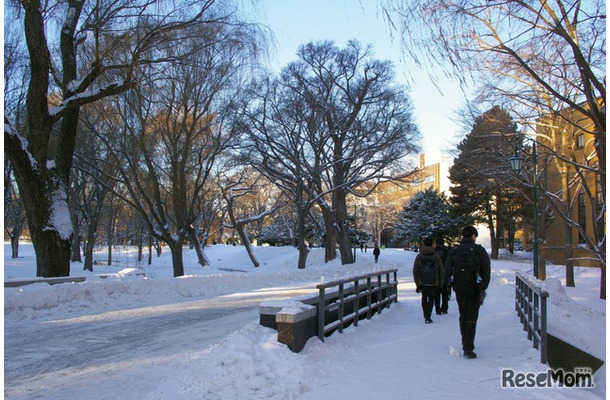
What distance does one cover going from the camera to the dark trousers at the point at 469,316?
6668 mm

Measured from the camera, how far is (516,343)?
742 cm

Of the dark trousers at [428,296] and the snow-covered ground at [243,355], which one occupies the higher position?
the dark trousers at [428,296]

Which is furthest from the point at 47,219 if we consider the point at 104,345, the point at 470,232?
the point at 470,232

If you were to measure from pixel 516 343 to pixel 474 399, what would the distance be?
274cm

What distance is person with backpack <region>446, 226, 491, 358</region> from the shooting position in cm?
666

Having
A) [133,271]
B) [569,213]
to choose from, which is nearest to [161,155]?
[133,271]

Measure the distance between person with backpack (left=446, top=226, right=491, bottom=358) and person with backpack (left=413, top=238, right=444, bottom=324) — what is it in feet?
8.48

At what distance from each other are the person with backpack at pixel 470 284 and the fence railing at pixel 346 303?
1889 millimetres

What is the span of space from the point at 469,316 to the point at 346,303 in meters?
2.82

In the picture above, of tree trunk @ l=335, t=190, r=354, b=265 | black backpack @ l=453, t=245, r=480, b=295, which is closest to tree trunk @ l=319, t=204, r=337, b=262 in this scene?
tree trunk @ l=335, t=190, r=354, b=265

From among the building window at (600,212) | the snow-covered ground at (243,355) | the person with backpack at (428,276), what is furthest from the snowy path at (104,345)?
the building window at (600,212)

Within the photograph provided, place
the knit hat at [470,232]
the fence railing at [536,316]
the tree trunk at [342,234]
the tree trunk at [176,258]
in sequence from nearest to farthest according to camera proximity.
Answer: the fence railing at [536,316], the knit hat at [470,232], the tree trunk at [176,258], the tree trunk at [342,234]

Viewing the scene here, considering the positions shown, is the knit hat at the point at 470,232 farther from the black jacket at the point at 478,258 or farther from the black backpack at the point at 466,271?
the black backpack at the point at 466,271

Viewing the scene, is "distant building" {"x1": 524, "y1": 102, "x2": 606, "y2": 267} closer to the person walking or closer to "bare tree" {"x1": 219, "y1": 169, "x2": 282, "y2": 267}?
the person walking
